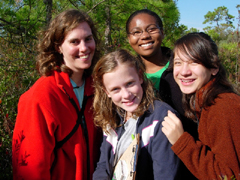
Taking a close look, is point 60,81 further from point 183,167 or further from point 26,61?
point 26,61

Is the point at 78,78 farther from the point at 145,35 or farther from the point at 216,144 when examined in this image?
the point at 216,144

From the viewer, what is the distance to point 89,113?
2.14 metres

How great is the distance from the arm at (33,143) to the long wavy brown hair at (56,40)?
0.47m

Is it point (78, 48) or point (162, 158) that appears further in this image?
point (78, 48)

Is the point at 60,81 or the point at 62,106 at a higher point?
the point at 60,81

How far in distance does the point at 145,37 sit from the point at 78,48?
0.98 meters

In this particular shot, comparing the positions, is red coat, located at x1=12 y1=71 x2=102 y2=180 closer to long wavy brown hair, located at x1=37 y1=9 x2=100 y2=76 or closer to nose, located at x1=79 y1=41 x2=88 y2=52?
long wavy brown hair, located at x1=37 y1=9 x2=100 y2=76

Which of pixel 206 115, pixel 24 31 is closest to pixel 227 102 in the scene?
pixel 206 115

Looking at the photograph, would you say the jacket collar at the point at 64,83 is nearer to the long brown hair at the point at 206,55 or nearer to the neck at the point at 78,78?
the neck at the point at 78,78

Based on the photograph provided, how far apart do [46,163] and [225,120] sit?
1.39m

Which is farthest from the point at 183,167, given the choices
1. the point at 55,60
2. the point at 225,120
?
the point at 55,60

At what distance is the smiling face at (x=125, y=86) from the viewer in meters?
Result: 1.92

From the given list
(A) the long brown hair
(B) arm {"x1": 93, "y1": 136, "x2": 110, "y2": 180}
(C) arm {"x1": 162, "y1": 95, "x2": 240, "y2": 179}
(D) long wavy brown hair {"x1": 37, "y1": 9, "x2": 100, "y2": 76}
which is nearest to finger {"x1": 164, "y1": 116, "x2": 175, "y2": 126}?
(C) arm {"x1": 162, "y1": 95, "x2": 240, "y2": 179}

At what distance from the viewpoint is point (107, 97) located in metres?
2.18
